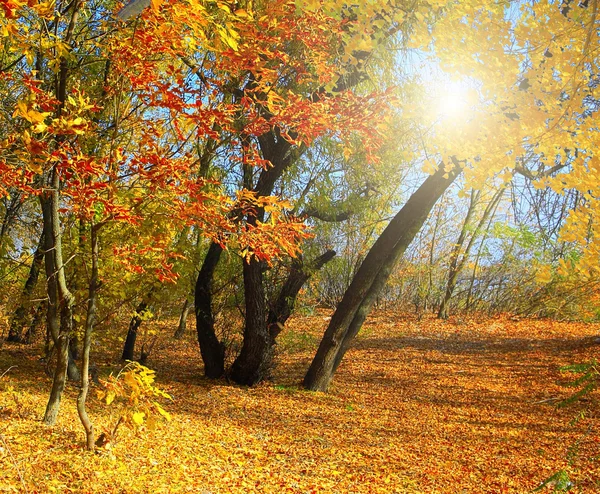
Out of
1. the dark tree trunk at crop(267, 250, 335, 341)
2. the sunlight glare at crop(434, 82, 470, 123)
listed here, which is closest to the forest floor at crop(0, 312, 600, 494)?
the dark tree trunk at crop(267, 250, 335, 341)

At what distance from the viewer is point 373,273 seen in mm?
6199

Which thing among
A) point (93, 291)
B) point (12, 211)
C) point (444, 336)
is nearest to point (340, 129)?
point (93, 291)

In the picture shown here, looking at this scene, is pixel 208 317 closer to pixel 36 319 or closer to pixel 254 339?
pixel 254 339

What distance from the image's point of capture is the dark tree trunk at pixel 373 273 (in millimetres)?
6102

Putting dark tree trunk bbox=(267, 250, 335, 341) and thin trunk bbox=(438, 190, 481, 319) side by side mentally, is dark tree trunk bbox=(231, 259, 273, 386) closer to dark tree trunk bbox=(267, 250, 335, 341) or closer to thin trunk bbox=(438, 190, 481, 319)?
dark tree trunk bbox=(267, 250, 335, 341)

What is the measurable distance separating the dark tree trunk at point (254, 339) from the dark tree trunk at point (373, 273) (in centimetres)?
63

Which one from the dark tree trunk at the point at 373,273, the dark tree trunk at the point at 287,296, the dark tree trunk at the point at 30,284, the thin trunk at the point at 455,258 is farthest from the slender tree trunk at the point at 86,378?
the thin trunk at the point at 455,258

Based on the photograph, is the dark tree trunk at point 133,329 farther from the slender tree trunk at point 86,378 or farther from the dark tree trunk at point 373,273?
the slender tree trunk at point 86,378

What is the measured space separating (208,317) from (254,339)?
2.27 ft

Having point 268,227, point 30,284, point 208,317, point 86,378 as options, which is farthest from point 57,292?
point 30,284

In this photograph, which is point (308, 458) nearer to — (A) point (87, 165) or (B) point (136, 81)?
(A) point (87, 165)

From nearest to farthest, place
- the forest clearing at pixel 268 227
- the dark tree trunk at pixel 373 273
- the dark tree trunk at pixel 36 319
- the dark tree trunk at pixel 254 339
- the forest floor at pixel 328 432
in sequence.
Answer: the forest clearing at pixel 268 227
the forest floor at pixel 328 432
the dark tree trunk at pixel 373 273
the dark tree trunk at pixel 36 319
the dark tree trunk at pixel 254 339

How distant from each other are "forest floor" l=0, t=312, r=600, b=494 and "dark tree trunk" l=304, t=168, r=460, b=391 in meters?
0.36

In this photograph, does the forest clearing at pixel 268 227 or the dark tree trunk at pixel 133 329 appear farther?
the dark tree trunk at pixel 133 329
